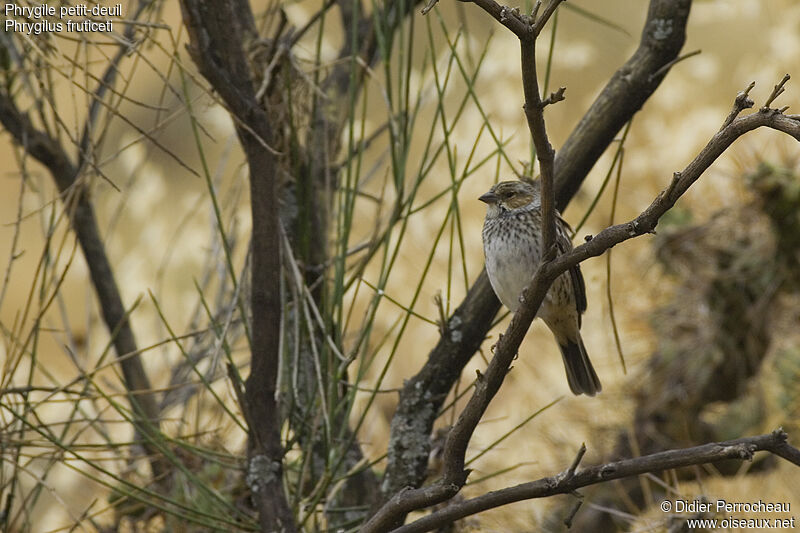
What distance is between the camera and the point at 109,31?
145 cm

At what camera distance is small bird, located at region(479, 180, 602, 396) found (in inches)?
70.9

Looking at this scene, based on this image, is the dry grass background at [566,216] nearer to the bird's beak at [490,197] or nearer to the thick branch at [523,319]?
the bird's beak at [490,197]

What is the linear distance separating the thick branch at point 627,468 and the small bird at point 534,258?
0.63 m

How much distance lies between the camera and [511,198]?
75.9 inches

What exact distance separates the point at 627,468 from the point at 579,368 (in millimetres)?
869

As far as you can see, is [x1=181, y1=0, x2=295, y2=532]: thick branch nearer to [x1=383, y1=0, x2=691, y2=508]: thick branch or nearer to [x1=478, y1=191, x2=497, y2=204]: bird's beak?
[x1=383, y1=0, x2=691, y2=508]: thick branch

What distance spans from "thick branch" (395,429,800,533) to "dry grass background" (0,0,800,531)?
948 millimetres

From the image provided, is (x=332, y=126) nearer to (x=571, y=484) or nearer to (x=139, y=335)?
(x=571, y=484)

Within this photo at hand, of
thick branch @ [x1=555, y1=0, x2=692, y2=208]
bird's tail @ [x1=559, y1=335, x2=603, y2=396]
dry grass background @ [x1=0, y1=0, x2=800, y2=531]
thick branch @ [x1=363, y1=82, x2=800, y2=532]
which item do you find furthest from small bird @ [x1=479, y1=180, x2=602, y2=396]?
thick branch @ [x1=363, y1=82, x2=800, y2=532]

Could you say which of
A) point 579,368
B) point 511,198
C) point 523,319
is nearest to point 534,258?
point 511,198

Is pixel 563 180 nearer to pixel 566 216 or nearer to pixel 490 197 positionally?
pixel 490 197

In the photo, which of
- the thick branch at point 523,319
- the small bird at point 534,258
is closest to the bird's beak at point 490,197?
the small bird at point 534,258

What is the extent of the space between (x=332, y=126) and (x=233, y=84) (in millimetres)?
497

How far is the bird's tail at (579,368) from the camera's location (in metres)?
1.95
